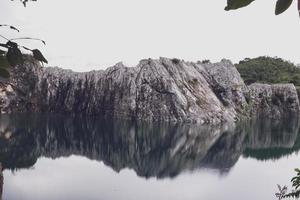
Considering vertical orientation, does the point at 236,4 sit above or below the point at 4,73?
above

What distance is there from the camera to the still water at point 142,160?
172 ft

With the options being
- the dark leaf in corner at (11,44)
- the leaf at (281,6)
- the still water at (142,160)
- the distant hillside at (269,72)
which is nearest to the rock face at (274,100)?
the distant hillside at (269,72)

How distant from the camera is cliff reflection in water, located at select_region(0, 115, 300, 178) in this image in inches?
2884

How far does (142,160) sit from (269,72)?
126 metres

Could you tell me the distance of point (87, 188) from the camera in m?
51.6

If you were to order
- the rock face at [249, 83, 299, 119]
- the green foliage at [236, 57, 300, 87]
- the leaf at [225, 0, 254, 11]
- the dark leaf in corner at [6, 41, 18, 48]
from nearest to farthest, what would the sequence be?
the leaf at [225, 0, 254, 11] → the dark leaf in corner at [6, 41, 18, 48] → the rock face at [249, 83, 299, 119] → the green foliage at [236, 57, 300, 87]

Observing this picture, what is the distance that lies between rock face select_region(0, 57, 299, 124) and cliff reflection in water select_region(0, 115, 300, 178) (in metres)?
10.3

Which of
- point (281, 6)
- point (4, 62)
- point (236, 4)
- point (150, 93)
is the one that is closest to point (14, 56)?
point (4, 62)

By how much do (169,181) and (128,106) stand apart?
8314cm

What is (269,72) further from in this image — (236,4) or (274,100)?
(236,4)

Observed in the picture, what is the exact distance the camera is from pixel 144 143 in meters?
94.1

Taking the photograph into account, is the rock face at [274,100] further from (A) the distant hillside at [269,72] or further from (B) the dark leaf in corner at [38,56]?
(B) the dark leaf in corner at [38,56]

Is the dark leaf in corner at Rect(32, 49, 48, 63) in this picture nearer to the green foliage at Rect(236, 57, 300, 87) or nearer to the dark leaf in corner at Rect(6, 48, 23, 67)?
the dark leaf in corner at Rect(6, 48, 23, 67)

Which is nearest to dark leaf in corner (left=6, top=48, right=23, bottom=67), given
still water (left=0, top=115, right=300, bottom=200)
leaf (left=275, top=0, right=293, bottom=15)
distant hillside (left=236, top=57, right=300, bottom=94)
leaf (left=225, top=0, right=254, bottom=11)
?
leaf (left=225, top=0, right=254, bottom=11)
